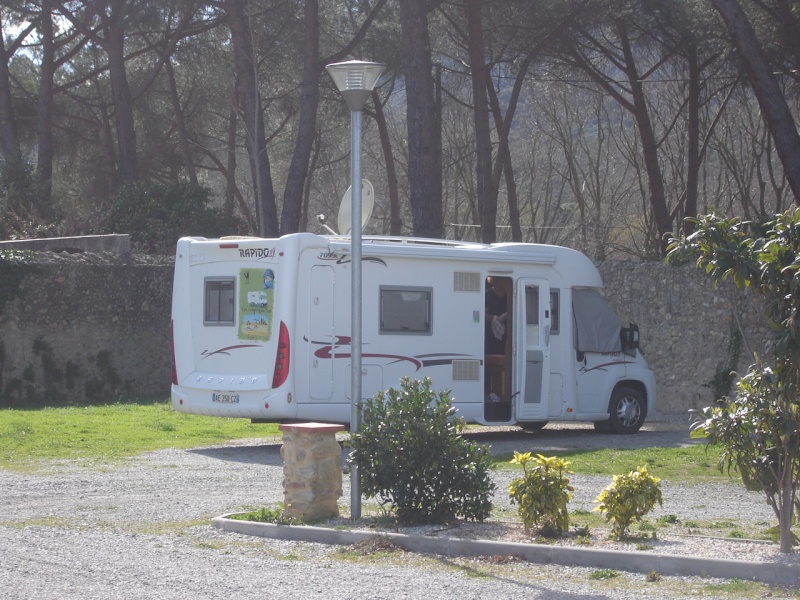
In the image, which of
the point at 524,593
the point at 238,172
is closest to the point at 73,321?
the point at 524,593

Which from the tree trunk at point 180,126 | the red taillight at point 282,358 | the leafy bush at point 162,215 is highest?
the tree trunk at point 180,126

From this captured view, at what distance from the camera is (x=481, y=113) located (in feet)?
71.7

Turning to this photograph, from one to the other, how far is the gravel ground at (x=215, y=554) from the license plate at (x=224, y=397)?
5.70 feet

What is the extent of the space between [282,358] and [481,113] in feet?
36.6

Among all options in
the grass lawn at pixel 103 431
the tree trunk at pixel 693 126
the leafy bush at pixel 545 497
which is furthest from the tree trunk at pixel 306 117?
the leafy bush at pixel 545 497

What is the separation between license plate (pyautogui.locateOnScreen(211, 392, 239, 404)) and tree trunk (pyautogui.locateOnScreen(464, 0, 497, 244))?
10.2 meters

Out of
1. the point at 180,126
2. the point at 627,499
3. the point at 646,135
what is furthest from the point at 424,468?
the point at 180,126

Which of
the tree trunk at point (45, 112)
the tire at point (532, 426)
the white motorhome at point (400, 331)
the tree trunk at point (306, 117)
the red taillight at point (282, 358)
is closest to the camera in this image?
the red taillight at point (282, 358)

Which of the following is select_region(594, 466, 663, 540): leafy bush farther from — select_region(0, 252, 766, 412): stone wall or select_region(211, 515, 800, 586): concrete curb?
select_region(0, 252, 766, 412): stone wall

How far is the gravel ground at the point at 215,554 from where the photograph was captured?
5.85 meters

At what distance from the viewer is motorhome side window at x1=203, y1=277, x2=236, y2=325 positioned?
41.5 feet

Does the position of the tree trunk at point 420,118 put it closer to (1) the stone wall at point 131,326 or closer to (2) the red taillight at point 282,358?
(1) the stone wall at point 131,326

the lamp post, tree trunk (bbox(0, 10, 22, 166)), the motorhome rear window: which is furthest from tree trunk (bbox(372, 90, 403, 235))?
the lamp post

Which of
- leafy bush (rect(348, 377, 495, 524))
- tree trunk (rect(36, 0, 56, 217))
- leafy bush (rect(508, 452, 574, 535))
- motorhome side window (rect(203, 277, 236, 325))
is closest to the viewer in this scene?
leafy bush (rect(508, 452, 574, 535))
